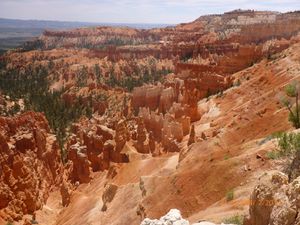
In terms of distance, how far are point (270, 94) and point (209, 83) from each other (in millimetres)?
19270

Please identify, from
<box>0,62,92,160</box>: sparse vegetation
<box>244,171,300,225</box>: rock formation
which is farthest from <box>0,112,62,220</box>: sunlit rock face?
<box>244,171,300,225</box>: rock formation

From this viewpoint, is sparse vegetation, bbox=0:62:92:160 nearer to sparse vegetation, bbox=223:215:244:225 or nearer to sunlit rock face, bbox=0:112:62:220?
sunlit rock face, bbox=0:112:62:220

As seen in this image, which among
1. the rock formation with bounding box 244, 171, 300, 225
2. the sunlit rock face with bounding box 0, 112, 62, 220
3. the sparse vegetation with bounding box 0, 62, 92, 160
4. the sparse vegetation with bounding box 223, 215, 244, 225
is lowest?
the sparse vegetation with bounding box 0, 62, 92, 160

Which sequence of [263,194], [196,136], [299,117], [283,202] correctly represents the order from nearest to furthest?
1. [283,202]
2. [263,194]
3. [299,117]
4. [196,136]

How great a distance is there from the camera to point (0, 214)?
2864cm

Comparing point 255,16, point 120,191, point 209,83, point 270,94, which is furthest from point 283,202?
point 255,16

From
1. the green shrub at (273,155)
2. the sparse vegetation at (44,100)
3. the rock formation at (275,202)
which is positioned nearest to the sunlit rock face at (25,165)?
the sparse vegetation at (44,100)

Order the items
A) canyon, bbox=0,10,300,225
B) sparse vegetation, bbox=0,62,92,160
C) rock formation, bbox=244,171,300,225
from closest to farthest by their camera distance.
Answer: rock formation, bbox=244,171,300,225 → canyon, bbox=0,10,300,225 → sparse vegetation, bbox=0,62,92,160

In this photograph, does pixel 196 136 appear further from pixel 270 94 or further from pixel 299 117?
pixel 299 117

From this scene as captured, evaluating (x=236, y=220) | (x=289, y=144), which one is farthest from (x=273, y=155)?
(x=236, y=220)

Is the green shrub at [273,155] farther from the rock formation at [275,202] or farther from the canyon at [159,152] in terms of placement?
the rock formation at [275,202]

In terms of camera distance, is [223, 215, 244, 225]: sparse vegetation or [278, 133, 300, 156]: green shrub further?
[278, 133, 300, 156]: green shrub

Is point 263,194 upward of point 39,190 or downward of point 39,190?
upward

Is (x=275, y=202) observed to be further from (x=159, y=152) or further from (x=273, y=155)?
(x=159, y=152)
